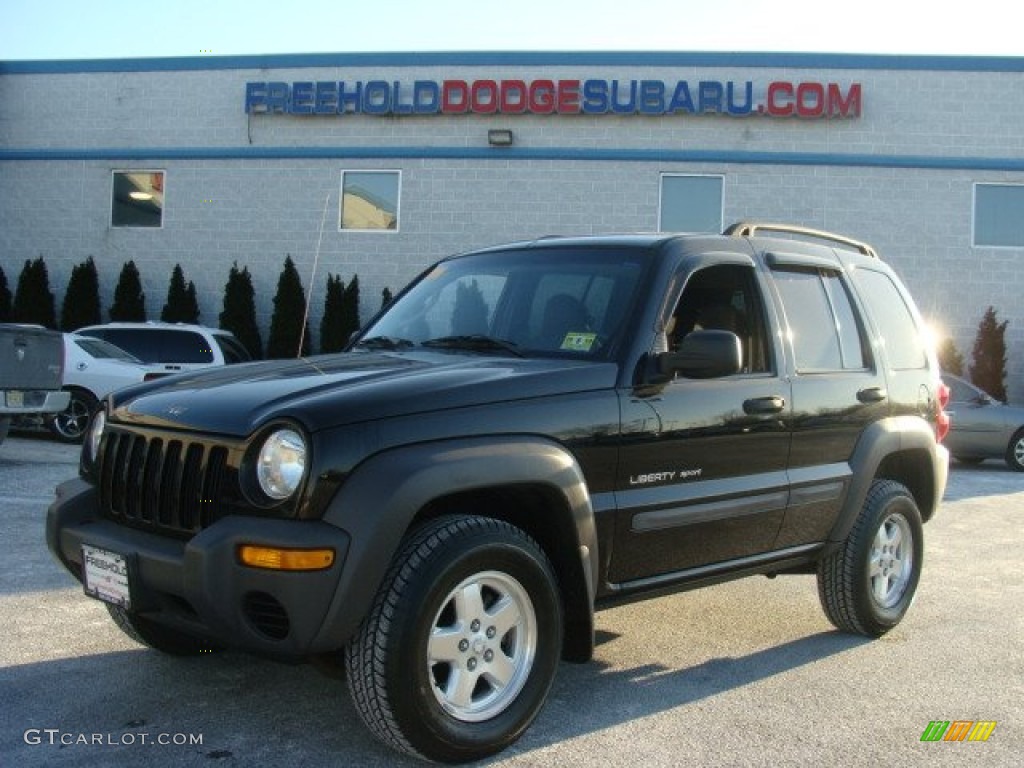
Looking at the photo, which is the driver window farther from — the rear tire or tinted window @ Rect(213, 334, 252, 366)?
tinted window @ Rect(213, 334, 252, 366)

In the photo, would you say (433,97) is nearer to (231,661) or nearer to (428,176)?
(428,176)

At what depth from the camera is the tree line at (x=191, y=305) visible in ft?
63.1

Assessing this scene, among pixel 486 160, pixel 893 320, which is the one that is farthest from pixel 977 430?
pixel 893 320

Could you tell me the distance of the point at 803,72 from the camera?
62.2 feet

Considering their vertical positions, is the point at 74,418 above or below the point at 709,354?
below

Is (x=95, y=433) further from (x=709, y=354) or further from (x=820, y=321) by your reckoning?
(x=820, y=321)

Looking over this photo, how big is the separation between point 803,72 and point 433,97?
6.37 meters

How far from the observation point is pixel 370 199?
19.8 metres

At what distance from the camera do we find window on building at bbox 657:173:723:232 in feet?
62.7

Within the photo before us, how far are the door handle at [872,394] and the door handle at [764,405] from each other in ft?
2.27

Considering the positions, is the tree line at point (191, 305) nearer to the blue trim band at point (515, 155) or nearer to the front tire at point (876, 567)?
the blue trim band at point (515, 155)

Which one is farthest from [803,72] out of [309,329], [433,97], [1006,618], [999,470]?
[1006,618]

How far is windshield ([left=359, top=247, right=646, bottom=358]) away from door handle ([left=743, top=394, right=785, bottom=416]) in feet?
2.23

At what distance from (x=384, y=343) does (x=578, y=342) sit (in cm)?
98
